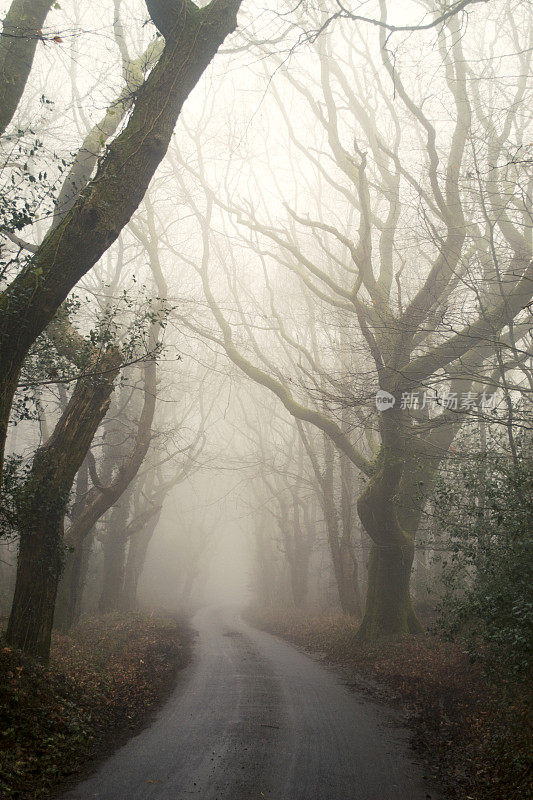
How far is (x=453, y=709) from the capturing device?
6746mm

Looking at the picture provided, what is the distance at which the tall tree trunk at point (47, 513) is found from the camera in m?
6.95

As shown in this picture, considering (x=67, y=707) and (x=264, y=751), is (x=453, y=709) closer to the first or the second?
(x=264, y=751)

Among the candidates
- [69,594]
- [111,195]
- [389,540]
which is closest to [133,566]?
[69,594]

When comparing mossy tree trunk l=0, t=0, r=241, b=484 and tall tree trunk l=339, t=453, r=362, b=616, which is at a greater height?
mossy tree trunk l=0, t=0, r=241, b=484

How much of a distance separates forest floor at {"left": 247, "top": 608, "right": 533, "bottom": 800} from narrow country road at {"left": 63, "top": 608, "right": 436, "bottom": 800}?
14.7 inches

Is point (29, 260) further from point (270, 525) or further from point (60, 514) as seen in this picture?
point (270, 525)

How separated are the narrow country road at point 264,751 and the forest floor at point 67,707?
313 mm

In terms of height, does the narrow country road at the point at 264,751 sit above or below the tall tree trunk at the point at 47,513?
below

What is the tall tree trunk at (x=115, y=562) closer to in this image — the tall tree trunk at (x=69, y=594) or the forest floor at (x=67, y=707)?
the tall tree trunk at (x=69, y=594)

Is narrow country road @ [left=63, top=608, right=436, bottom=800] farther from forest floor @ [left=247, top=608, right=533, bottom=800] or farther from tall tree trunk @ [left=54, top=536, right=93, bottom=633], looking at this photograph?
tall tree trunk @ [left=54, top=536, right=93, bottom=633]

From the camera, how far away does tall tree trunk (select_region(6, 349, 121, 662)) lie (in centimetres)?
695

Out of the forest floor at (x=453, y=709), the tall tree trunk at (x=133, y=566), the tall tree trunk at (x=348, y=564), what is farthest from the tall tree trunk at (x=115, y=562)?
the forest floor at (x=453, y=709)

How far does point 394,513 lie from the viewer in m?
11.3

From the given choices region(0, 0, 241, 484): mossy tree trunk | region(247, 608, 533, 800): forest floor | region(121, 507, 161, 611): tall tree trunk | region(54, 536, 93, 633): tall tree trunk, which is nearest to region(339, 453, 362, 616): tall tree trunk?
region(247, 608, 533, 800): forest floor
